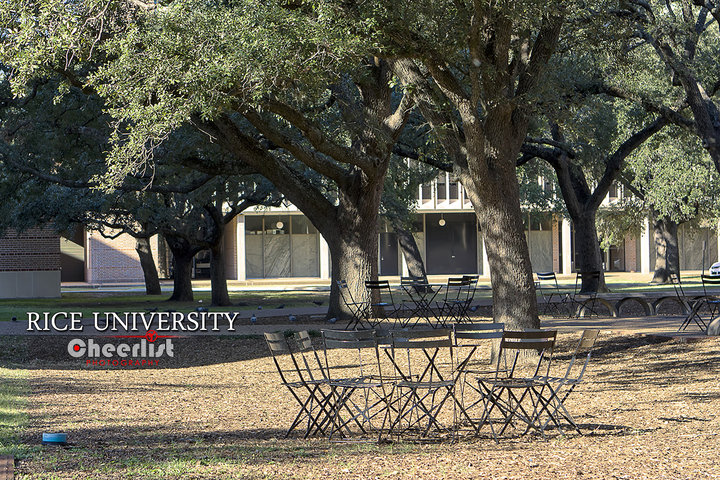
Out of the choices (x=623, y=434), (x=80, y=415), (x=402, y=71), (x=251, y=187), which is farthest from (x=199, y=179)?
(x=623, y=434)

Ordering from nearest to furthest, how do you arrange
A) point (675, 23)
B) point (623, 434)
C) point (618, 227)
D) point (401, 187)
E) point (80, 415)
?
point (623, 434) → point (80, 415) → point (675, 23) → point (401, 187) → point (618, 227)

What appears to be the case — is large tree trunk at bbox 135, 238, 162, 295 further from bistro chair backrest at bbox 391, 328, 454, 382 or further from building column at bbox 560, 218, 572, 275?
building column at bbox 560, 218, 572, 275

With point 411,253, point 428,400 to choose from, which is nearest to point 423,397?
point 428,400

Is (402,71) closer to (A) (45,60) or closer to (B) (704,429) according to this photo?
(A) (45,60)

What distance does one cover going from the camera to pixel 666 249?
3456cm

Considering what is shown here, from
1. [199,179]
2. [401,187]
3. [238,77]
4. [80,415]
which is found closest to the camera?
[80,415]

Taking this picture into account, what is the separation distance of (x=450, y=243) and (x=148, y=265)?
795 inches

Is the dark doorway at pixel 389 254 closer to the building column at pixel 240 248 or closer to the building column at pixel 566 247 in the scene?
the building column at pixel 240 248

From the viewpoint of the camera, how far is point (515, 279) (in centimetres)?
1127

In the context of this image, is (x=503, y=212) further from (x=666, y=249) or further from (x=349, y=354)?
(x=666, y=249)

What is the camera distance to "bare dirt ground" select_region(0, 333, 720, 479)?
5.87 metres

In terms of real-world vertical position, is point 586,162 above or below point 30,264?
above

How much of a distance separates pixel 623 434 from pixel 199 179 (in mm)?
14249

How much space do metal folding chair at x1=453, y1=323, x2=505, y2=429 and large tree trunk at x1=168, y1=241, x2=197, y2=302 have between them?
47.3ft
